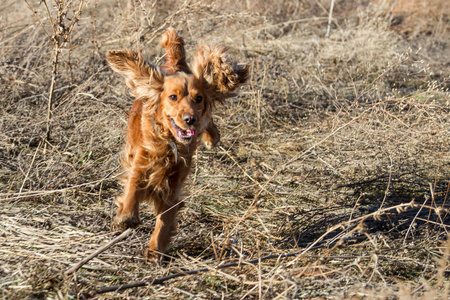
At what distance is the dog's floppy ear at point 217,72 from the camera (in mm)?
3283

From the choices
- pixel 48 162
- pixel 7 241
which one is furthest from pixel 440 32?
pixel 7 241

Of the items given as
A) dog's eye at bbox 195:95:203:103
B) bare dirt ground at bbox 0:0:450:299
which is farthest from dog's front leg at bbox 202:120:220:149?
dog's eye at bbox 195:95:203:103

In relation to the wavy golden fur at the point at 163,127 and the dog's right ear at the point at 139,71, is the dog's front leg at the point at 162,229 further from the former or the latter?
the dog's right ear at the point at 139,71

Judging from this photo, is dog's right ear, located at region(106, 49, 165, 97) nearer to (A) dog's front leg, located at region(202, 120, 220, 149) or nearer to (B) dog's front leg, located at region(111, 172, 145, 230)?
(B) dog's front leg, located at region(111, 172, 145, 230)

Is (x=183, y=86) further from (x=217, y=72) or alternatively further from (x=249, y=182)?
(x=249, y=182)

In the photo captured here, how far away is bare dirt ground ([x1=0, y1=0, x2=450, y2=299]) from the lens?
2.53 m

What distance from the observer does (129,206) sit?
9.52ft

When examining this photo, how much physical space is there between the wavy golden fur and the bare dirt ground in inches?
9.4

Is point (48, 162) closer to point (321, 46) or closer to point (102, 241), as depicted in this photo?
point (102, 241)

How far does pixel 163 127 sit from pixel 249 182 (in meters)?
1.35

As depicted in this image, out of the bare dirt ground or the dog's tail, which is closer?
the bare dirt ground

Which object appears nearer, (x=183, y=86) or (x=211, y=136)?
(x=183, y=86)

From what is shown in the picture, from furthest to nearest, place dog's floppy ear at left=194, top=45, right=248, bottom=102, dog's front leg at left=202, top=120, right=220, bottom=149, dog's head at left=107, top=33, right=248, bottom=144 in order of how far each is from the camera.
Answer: dog's front leg at left=202, top=120, right=220, bottom=149 < dog's floppy ear at left=194, top=45, right=248, bottom=102 < dog's head at left=107, top=33, right=248, bottom=144

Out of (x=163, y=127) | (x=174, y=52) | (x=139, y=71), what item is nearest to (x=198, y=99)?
(x=163, y=127)
